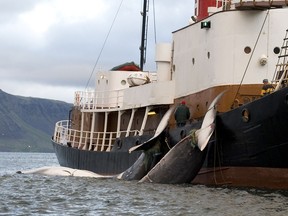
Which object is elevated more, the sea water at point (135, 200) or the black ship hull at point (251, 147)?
the black ship hull at point (251, 147)

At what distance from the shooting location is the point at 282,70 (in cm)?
2738

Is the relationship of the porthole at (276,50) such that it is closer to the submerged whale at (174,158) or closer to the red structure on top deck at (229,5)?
the red structure on top deck at (229,5)

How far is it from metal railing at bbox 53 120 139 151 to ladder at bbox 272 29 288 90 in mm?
8332

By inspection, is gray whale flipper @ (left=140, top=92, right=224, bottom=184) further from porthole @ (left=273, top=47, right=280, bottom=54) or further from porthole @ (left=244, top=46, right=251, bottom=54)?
porthole @ (left=273, top=47, right=280, bottom=54)

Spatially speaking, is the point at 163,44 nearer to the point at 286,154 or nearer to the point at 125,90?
the point at 125,90

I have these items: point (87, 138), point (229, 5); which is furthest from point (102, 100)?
point (229, 5)

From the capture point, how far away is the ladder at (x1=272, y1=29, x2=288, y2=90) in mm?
26047

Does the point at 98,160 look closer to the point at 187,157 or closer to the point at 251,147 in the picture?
the point at 187,157

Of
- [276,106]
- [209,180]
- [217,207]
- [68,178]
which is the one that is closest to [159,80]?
[68,178]

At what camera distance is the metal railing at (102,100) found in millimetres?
39969

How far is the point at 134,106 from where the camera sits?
36.5 m

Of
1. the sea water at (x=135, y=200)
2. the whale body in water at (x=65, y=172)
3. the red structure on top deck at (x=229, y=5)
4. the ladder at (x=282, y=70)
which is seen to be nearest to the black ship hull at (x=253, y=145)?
the sea water at (x=135, y=200)

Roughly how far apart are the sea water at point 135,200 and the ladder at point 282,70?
295 cm

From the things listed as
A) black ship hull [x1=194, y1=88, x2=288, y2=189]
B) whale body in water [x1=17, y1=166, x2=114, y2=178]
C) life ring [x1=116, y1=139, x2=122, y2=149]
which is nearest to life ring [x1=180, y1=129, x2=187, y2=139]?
black ship hull [x1=194, y1=88, x2=288, y2=189]
